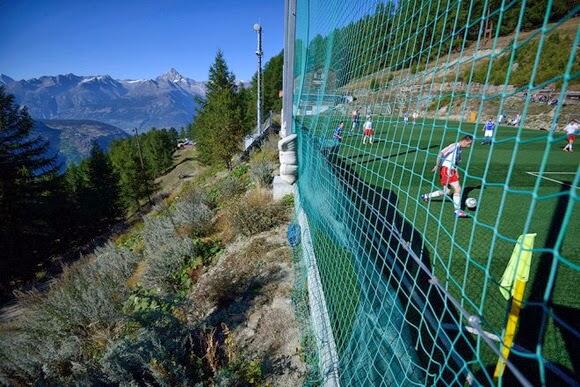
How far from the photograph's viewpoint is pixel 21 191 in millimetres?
Result: 21109

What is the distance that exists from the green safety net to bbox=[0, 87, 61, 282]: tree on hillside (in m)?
21.6

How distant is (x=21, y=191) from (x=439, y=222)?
27.0m

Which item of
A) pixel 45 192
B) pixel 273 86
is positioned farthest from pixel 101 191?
pixel 273 86

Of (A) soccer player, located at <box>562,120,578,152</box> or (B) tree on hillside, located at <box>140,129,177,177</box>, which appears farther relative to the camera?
(B) tree on hillside, located at <box>140,129,177,177</box>

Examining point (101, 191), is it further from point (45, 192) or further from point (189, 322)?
point (189, 322)

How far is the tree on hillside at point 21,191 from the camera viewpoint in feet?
63.7

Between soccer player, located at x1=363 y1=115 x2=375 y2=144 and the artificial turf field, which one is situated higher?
soccer player, located at x1=363 y1=115 x2=375 y2=144

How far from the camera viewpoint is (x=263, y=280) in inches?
176

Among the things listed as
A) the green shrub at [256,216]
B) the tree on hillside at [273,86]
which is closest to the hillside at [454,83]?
the green shrub at [256,216]

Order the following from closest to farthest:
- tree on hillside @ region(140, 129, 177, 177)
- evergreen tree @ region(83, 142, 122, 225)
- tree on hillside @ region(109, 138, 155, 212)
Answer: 1. evergreen tree @ region(83, 142, 122, 225)
2. tree on hillside @ region(109, 138, 155, 212)
3. tree on hillside @ region(140, 129, 177, 177)

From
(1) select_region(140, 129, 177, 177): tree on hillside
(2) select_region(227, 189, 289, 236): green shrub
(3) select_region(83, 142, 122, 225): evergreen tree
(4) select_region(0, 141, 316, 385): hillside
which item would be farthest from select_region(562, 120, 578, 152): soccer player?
(1) select_region(140, 129, 177, 177): tree on hillside

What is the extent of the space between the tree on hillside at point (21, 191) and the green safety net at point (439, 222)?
70.8 ft

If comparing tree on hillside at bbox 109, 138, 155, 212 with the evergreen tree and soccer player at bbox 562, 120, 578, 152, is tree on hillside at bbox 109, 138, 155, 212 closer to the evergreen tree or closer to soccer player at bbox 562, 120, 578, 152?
the evergreen tree

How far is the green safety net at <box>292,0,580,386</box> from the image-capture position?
1305mm
